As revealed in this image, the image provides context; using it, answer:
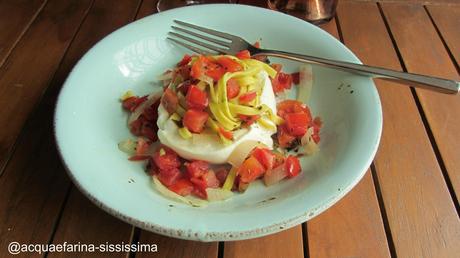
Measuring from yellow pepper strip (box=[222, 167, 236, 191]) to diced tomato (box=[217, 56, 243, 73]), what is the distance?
0.21m

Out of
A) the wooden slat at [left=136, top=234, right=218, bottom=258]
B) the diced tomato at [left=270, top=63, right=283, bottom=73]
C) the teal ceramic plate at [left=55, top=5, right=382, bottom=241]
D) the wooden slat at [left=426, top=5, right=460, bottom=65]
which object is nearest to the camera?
the teal ceramic plate at [left=55, top=5, right=382, bottom=241]

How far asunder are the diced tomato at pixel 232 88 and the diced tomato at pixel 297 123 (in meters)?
0.13

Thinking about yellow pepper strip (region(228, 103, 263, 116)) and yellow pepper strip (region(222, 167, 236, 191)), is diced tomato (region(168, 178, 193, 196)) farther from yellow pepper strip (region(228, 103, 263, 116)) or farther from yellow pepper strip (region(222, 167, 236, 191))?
yellow pepper strip (region(228, 103, 263, 116))

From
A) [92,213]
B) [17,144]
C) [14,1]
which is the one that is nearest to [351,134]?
[92,213]

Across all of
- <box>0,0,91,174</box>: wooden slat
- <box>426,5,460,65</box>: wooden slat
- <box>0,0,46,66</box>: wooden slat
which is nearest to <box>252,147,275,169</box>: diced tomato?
<box>0,0,91,174</box>: wooden slat

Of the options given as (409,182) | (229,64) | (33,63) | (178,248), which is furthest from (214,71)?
(33,63)

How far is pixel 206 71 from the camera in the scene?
926 millimetres

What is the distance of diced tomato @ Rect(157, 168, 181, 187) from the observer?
0.85 m

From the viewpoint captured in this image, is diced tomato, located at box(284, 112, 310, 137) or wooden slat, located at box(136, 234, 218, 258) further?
diced tomato, located at box(284, 112, 310, 137)

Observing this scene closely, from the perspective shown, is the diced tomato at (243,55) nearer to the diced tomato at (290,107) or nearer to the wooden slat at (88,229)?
the diced tomato at (290,107)

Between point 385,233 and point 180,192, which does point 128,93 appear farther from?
point 385,233

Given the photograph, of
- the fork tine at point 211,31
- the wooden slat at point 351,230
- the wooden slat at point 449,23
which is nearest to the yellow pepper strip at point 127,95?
the fork tine at point 211,31

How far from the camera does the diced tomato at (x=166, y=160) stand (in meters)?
0.87

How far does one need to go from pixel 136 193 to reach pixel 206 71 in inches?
11.8
